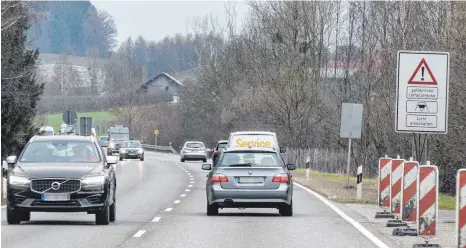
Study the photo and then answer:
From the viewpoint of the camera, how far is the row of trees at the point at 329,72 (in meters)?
37.6

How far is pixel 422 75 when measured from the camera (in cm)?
2175

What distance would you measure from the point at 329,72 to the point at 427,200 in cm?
5988

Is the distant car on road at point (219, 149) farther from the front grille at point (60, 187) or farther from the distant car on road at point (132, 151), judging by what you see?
the distant car on road at point (132, 151)

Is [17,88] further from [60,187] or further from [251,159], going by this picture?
[60,187]

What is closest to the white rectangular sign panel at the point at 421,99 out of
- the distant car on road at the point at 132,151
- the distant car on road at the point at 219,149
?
the distant car on road at the point at 219,149

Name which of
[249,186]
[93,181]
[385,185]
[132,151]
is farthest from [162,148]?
[93,181]

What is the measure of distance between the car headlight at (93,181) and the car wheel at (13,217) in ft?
4.08

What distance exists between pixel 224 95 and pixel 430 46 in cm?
5057

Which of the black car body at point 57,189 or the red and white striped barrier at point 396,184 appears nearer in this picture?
the black car body at point 57,189

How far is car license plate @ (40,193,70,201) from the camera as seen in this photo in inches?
767

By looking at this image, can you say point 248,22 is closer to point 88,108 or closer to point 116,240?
point 88,108

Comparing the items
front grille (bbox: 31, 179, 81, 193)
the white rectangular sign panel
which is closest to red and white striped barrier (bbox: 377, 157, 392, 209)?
the white rectangular sign panel

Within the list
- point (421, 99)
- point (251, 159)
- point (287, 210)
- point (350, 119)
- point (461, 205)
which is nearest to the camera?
point (461, 205)

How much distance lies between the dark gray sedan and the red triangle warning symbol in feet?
10.2
